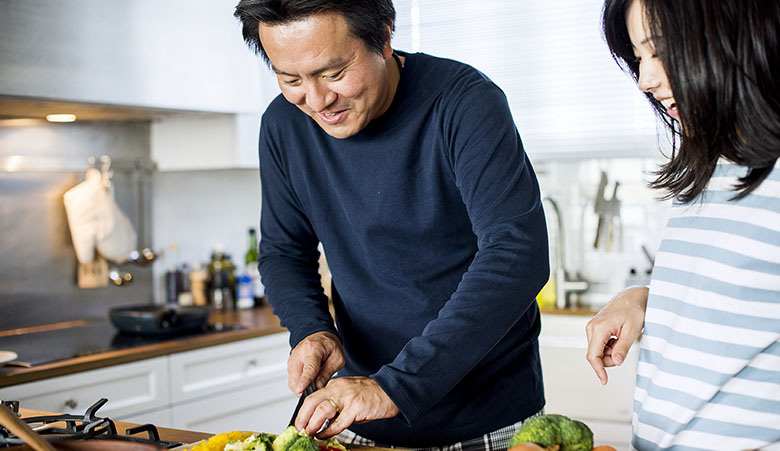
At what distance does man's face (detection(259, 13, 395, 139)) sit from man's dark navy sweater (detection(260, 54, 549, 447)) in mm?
96

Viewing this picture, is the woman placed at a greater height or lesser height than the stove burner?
greater

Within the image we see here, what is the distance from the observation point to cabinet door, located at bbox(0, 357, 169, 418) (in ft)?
6.89

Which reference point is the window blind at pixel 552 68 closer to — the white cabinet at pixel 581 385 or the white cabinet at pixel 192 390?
the white cabinet at pixel 581 385

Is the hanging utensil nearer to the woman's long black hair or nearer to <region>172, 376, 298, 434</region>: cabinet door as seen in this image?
<region>172, 376, 298, 434</region>: cabinet door

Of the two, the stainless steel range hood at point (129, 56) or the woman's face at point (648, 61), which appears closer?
the woman's face at point (648, 61)

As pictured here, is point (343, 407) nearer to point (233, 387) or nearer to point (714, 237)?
point (714, 237)

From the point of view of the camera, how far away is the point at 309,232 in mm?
1544

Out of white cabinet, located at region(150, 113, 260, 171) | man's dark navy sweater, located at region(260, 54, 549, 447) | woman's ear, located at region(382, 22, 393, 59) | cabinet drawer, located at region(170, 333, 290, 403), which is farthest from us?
white cabinet, located at region(150, 113, 260, 171)

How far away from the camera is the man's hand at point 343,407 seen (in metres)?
0.99

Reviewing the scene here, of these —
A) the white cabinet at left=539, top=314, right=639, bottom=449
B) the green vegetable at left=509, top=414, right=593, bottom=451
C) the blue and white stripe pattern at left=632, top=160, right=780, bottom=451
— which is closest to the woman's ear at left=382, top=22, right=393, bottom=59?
the blue and white stripe pattern at left=632, top=160, right=780, bottom=451

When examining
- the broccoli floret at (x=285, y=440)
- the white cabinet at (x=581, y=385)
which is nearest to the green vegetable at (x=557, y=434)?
the broccoli floret at (x=285, y=440)

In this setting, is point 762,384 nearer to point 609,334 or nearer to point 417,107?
point 609,334

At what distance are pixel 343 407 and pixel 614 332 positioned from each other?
1.21ft

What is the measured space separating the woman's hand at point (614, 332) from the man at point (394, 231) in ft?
0.45
